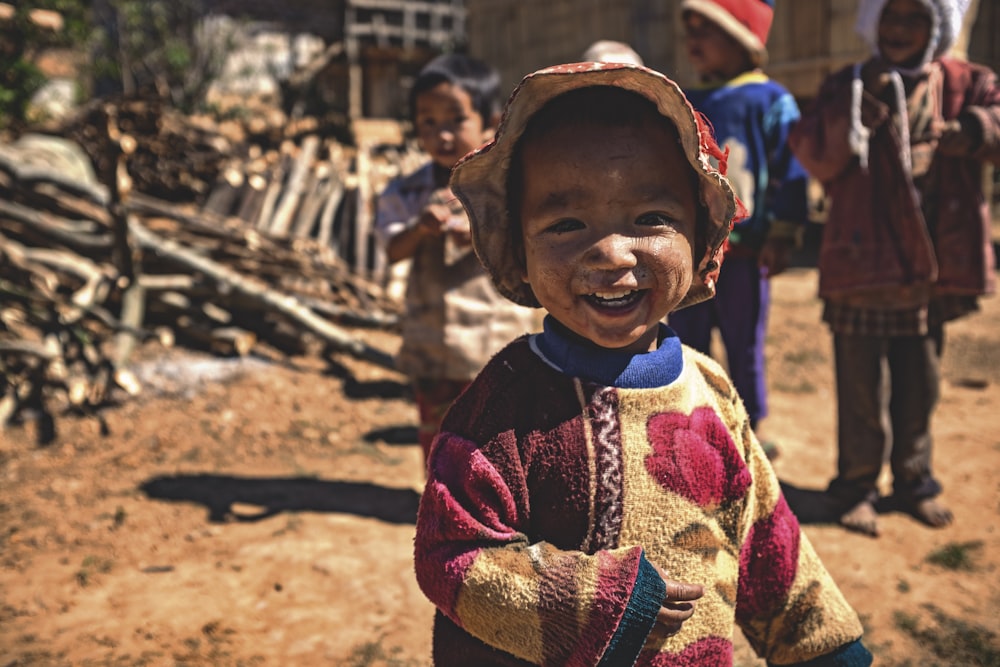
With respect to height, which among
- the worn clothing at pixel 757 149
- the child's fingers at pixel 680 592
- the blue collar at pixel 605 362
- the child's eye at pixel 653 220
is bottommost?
the child's fingers at pixel 680 592

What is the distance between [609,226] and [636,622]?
0.62 metres

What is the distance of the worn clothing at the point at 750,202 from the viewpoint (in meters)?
3.33

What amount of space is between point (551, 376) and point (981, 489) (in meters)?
3.41

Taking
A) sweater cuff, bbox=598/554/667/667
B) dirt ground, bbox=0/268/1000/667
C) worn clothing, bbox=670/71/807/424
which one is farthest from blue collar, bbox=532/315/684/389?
worn clothing, bbox=670/71/807/424

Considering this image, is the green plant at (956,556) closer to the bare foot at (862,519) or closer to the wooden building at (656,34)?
the bare foot at (862,519)

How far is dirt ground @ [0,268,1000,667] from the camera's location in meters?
2.67

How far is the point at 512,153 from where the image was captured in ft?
4.60

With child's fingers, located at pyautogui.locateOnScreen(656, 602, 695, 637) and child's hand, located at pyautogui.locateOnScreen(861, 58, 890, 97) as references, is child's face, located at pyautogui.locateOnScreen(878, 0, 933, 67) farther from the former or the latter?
child's fingers, located at pyautogui.locateOnScreen(656, 602, 695, 637)

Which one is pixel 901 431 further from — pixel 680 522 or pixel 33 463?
pixel 33 463

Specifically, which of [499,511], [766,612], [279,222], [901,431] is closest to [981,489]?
[901,431]

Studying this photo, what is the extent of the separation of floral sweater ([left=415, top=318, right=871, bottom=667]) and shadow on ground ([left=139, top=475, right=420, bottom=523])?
233cm

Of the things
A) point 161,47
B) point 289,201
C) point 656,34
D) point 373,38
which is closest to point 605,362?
point 289,201

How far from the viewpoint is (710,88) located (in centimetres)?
340

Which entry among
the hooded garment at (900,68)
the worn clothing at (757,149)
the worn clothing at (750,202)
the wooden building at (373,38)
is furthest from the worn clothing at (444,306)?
the wooden building at (373,38)
